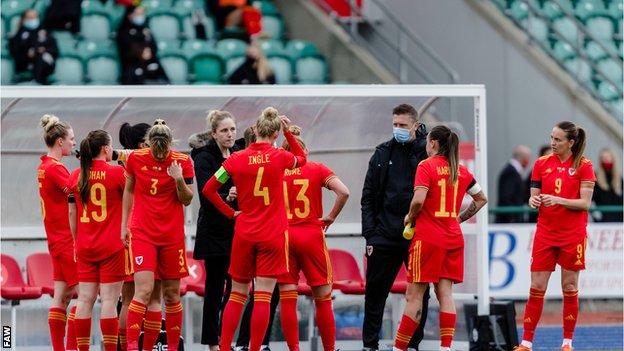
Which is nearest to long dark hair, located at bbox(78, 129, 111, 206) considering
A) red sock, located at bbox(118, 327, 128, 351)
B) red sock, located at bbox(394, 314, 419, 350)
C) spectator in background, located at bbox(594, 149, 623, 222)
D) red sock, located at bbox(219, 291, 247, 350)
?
red sock, located at bbox(118, 327, 128, 351)

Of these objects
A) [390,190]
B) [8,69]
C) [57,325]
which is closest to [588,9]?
[8,69]

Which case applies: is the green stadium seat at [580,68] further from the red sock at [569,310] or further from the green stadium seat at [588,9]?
the red sock at [569,310]

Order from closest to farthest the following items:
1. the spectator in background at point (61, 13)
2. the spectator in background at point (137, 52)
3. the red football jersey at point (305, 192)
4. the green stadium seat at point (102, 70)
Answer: the red football jersey at point (305, 192) → the spectator in background at point (137, 52) → the green stadium seat at point (102, 70) → the spectator in background at point (61, 13)

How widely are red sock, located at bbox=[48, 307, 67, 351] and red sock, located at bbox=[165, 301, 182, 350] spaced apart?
93 cm

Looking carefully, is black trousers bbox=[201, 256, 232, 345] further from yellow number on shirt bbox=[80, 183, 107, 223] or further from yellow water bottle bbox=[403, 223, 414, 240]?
yellow water bottle bbox=[403, 223, 414, 240]

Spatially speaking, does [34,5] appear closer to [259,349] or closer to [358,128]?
[358,128]

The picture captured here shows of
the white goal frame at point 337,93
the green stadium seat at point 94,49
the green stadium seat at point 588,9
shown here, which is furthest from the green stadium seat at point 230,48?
the white goal frame at point 337,93

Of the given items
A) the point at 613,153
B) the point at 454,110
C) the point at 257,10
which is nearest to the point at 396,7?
the point at 257,10

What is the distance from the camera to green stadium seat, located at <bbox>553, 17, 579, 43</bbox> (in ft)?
78.0

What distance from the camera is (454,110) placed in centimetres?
1533

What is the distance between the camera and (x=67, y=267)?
12742 millimetres

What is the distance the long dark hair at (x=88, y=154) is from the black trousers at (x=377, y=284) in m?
2.55

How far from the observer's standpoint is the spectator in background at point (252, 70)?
20.1m

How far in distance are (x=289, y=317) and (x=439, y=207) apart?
1500 millimetres
